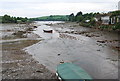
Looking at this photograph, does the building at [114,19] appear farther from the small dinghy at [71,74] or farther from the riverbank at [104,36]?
the small dinghy at [71,74]

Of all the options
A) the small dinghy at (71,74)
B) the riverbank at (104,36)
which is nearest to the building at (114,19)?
the riverbank at (104,36)

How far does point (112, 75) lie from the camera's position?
18.5m

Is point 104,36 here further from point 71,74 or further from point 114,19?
point 71,74

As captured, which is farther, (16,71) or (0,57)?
(0,57)

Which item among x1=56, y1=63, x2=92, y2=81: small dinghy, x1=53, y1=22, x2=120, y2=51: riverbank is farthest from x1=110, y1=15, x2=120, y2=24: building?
x1=56, y1=63, x2=92, y2=81: small dinghy

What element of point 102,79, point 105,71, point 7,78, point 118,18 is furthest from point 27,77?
point 118,18

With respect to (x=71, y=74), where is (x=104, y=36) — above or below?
below

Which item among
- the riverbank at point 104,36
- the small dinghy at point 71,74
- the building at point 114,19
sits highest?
the building at point 114,19

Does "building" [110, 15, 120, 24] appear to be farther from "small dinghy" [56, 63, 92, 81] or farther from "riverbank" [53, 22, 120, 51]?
"small dinghy" [56, 63, 92, 81]

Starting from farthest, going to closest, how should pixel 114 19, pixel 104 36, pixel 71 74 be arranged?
pixel 114 19
pixel 104 36
pixel 71 74

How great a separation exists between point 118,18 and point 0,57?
5790cm

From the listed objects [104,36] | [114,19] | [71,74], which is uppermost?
[114,19]

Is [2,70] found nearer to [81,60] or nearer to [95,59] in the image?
[81,60]

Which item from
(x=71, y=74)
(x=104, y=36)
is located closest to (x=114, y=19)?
(x=104, y=36)
